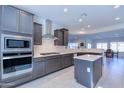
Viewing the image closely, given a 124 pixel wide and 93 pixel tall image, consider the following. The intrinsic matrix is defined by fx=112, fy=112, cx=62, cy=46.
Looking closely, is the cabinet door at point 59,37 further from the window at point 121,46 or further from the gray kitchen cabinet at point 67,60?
the window at point 121,46

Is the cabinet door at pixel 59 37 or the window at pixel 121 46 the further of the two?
the window at pixel 121 46

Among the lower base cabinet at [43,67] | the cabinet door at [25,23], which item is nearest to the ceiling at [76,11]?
the cabinet door at [25,23]

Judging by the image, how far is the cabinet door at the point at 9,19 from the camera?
305 centimetres

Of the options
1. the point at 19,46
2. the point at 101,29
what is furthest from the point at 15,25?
the point at 101,29

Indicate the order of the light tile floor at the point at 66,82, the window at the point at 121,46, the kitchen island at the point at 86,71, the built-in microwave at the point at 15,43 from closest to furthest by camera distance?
the built-in microwave at the point at 15,43 < the kitchen island at the point at 86,71 < the light tile floor at the point at 66,82 < the window at the point at 121,46

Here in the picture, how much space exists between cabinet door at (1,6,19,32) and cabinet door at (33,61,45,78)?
1480 millimetres

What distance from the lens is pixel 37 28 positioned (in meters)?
4.78

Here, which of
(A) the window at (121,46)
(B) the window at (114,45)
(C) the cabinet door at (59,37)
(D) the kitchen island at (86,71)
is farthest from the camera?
(B) the window at (114,45)

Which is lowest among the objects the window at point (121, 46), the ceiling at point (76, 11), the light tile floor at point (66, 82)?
the light tile floor at point (66, 82)

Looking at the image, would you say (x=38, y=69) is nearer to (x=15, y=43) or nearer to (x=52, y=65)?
(x=52, y=65)

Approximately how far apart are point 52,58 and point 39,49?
Result: 793mm
